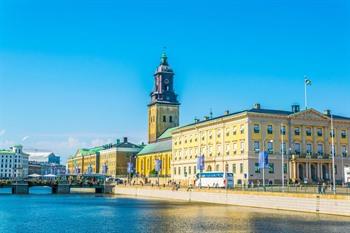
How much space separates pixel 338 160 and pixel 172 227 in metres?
79.1

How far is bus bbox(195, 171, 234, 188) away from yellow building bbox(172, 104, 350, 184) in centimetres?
752

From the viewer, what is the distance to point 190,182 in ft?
453

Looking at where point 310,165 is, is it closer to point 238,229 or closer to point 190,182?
point 190,182

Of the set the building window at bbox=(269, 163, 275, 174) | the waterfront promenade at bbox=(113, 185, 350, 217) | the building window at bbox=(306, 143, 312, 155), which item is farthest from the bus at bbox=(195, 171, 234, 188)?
the building window at bbox=(306, 143, 312, 155)

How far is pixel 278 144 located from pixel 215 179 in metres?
18.5

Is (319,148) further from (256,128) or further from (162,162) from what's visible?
(162,162)

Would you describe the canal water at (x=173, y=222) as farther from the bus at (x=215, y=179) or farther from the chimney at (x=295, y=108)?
the chimney at (x=295, y=108)

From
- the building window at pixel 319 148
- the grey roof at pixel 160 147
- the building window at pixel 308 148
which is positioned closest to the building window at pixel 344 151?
the building window at pixel 319 148

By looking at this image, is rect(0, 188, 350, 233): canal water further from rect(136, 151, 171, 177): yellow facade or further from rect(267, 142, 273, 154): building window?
rect(136, 151, 171, 177): yellow facade

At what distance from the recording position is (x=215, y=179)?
110 meters

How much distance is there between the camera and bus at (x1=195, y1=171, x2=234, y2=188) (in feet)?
343

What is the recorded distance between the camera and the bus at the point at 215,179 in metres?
104

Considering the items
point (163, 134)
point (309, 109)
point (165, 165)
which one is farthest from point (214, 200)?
point (163, 134)

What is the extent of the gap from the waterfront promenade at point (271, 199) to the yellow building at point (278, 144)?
1531 cm
